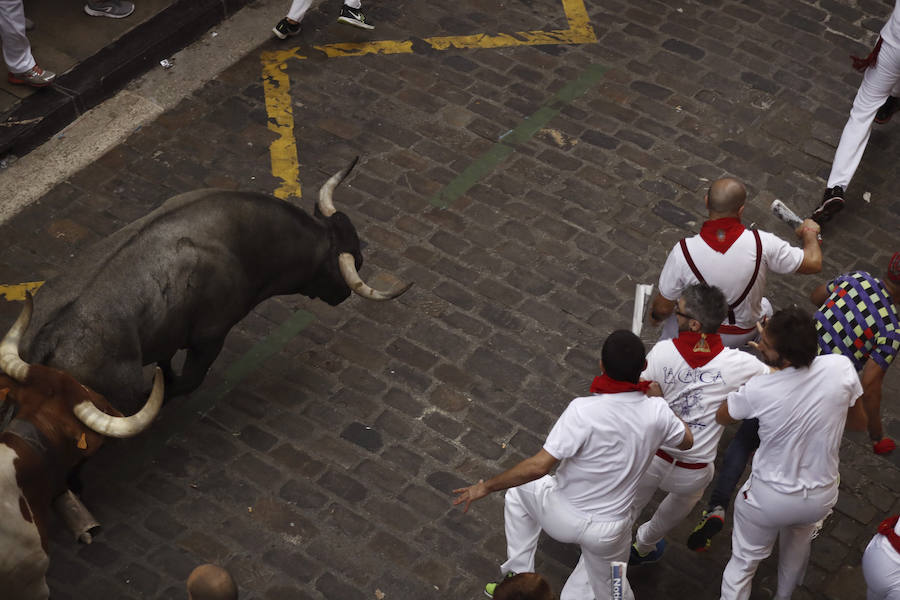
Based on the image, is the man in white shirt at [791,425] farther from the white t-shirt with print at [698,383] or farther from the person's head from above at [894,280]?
the person's head from above at [894,280]

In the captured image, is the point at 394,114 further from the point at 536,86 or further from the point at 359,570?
the point at 359,570

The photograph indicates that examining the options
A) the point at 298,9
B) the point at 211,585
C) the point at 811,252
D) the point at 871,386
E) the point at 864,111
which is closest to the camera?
the point at 211,585

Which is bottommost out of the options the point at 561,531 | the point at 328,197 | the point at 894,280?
the point at 561,531

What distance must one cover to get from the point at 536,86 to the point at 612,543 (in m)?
5.52

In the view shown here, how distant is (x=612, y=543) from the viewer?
5754mm

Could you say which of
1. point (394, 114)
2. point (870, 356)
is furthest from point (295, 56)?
point (870, 356)

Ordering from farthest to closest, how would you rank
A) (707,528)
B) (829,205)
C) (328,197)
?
(829,205)
(328,197)
(707,528)

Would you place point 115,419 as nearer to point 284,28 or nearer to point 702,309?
point 702,309

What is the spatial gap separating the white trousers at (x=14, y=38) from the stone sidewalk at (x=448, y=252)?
1125 mm

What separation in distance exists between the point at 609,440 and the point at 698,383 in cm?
81

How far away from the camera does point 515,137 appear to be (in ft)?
32.0

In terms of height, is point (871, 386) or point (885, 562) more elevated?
point (871, 386)

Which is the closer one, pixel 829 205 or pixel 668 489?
pixel 668 489

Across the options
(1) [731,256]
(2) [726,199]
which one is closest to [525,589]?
(1) [731,256]
